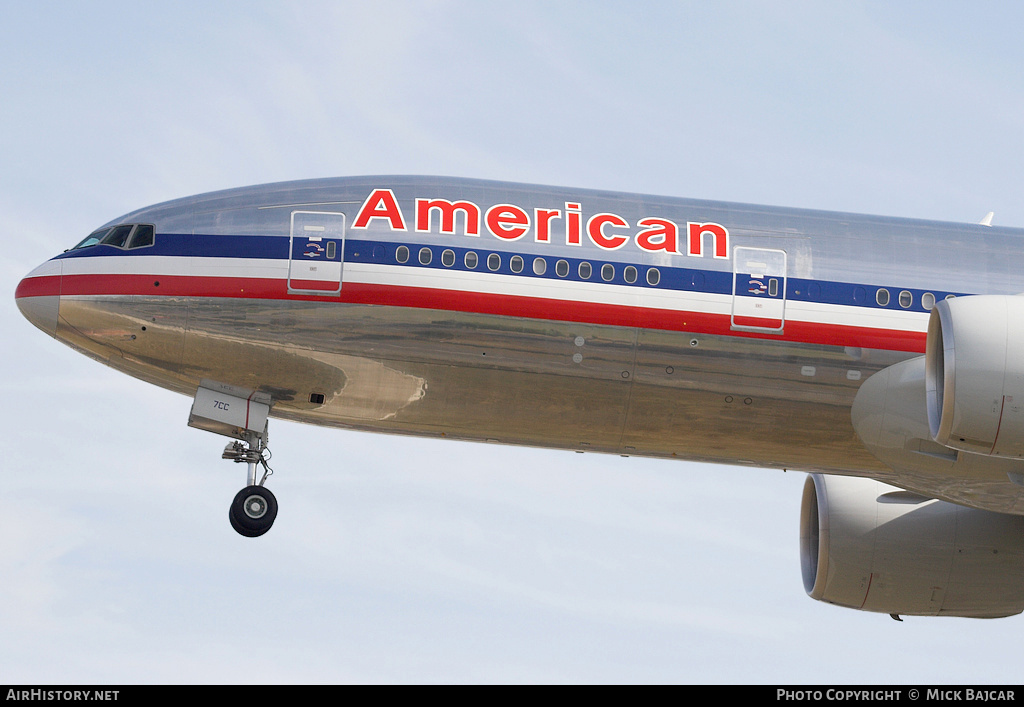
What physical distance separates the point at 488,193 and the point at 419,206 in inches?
43.7

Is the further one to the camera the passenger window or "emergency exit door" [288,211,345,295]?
the passenger window

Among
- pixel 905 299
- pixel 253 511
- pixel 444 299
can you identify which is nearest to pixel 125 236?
pixel 253 511

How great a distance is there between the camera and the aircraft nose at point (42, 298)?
66.6 ft

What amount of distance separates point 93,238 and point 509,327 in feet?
22.0

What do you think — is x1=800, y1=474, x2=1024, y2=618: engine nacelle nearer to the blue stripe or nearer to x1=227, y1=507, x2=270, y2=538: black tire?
the blue stripe

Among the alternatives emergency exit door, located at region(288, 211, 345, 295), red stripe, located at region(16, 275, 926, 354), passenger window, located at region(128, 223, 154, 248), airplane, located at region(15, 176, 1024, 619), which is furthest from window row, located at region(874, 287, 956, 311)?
passenger window, located at region(128, 223, 154, 248)

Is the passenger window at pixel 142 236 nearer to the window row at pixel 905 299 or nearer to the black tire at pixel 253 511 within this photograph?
the black tire at pixel 253 511

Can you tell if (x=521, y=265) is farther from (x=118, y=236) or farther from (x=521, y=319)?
(x=118, y=236)

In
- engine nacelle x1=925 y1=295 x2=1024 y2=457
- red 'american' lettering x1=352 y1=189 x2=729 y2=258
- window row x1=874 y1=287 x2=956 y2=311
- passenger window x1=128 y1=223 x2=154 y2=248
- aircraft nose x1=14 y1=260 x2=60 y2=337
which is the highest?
red 'american' lettering x1=352 y1=189 x2=729 y2=258

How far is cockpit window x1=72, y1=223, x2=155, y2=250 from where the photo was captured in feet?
67.3

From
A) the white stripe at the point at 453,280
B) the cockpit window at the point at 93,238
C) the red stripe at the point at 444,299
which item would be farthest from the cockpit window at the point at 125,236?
the red stripe at the point at 444,299

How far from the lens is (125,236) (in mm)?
20656

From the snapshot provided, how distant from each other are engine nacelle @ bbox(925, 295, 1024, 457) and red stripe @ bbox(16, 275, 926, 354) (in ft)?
9.14
